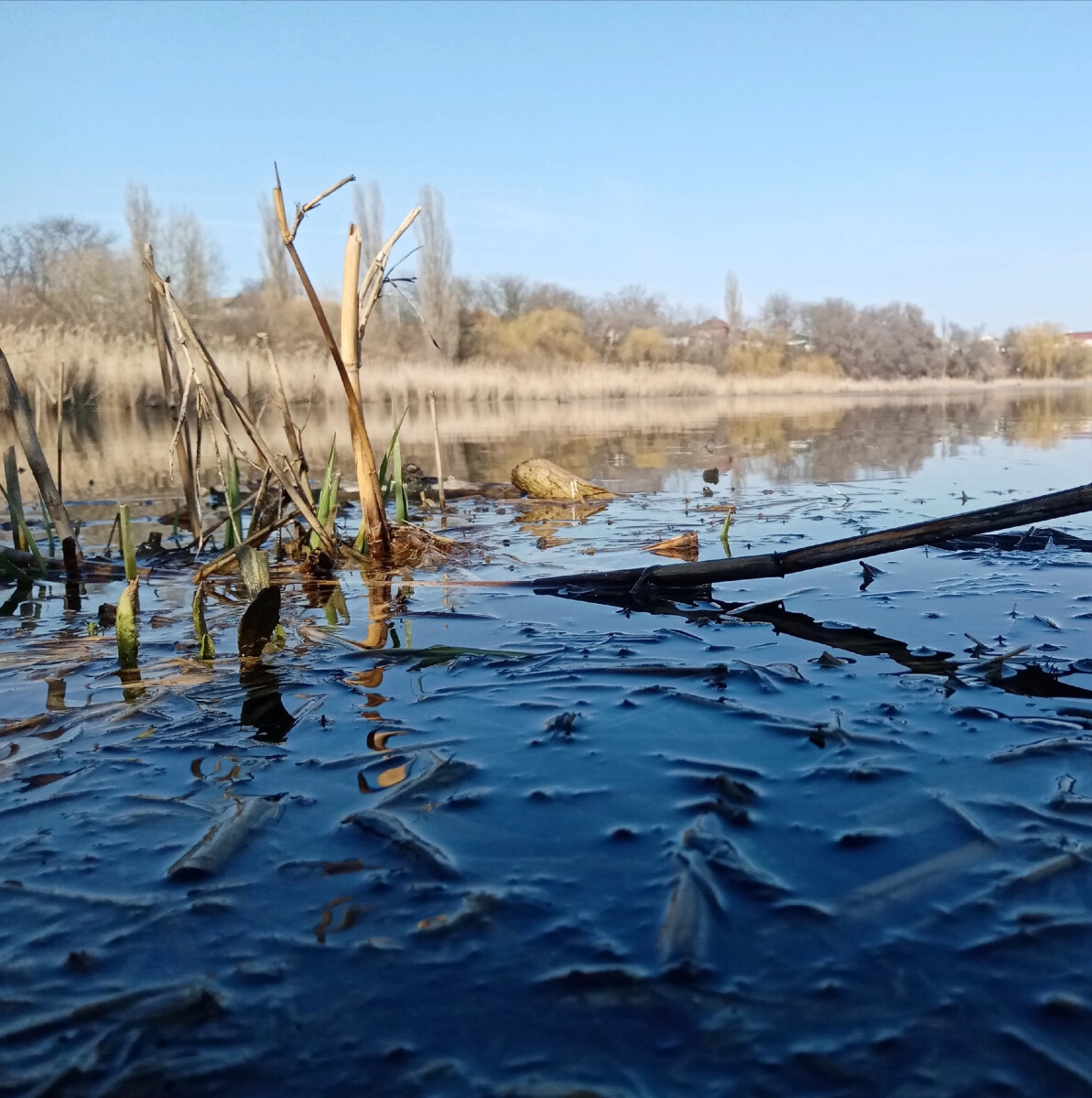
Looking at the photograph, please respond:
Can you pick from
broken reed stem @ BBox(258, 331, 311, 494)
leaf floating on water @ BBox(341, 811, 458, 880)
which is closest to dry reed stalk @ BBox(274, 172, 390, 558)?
broken reed stem @ BBox(258, 331, 311, 494)

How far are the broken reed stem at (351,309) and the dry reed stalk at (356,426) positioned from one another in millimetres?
49

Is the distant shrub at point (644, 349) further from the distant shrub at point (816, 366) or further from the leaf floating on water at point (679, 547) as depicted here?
the leaf floating on water at point (679, 547)

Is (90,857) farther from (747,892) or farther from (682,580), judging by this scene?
(682,580)

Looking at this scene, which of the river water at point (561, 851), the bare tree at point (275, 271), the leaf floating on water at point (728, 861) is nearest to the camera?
the river water at point (561, 851)

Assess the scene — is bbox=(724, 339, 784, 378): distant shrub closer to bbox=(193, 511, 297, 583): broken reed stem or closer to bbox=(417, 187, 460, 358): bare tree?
bbox=(417, 187, 460, 358): bare tree

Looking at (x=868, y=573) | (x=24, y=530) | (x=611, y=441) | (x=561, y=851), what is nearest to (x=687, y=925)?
(x=561, y=851)

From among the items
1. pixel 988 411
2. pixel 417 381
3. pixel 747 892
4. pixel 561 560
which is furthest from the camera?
pixel 417 381

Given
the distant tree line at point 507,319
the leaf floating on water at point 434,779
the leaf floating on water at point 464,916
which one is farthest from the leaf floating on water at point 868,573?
the distant tree line at point 507,319

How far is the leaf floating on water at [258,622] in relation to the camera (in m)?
2.63

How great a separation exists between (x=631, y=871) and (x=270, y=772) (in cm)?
84

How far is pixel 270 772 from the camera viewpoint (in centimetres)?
196

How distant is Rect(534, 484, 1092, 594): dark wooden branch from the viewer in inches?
108

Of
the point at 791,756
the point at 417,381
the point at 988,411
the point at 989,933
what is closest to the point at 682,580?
the point at 791,756

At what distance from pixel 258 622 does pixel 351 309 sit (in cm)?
175
